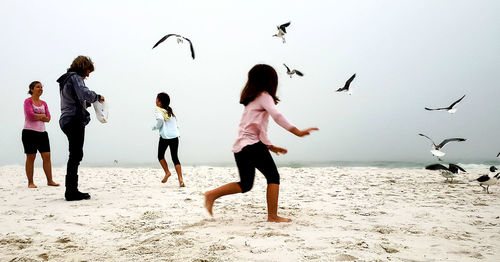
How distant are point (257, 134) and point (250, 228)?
918 mm

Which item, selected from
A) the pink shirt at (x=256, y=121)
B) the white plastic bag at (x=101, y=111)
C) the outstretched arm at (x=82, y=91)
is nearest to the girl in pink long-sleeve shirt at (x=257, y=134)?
the pink shirt at (x=256, y=121)

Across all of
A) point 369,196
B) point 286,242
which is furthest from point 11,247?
point 369,196

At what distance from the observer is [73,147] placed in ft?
17.0

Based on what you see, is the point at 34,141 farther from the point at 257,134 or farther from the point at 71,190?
the point at 257,134

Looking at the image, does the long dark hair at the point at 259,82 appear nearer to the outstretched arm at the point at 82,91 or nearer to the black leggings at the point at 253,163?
the black leggings at the point at 253,163

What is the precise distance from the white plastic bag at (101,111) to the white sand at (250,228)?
1230 mm

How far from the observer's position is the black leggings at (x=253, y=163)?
138 inches

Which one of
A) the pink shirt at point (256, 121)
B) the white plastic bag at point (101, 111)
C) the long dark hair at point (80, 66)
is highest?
the long dark hair at point (80, 66)

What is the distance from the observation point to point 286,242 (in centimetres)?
285

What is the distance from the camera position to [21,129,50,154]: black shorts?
21.6ft

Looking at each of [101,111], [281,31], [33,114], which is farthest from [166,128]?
[281,31]

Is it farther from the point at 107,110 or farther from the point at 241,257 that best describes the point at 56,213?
the point at 241,257

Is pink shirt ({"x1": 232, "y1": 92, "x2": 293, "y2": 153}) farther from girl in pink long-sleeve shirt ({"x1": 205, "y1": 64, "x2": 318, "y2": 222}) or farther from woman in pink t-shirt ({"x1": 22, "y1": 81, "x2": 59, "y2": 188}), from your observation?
woman in pink t-shirt ({"x1": 22, "y1": 81, "x2": 59, "y2": 188})

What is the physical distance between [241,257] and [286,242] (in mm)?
493
